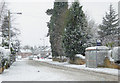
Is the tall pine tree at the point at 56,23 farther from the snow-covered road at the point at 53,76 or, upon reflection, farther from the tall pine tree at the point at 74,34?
the snow-covered road at the point at 53,76

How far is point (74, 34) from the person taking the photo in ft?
123

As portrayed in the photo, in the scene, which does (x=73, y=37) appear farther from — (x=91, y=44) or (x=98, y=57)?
(x=98, y=57)

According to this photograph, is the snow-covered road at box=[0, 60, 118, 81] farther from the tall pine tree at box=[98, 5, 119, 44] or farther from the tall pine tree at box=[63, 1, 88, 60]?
the tall pine tree at box=[98, 5, 119, 44]

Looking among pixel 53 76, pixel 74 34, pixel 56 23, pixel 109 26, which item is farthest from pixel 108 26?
pixel 53 76

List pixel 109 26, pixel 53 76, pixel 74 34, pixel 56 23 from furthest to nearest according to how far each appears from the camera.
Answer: pixel 109 26, pixel 56 23, pixel 74 34, pixel 53 76

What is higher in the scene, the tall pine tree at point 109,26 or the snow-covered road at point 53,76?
the tall pine tree at point 109,26

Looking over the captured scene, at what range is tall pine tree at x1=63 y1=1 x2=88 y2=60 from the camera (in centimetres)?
3712

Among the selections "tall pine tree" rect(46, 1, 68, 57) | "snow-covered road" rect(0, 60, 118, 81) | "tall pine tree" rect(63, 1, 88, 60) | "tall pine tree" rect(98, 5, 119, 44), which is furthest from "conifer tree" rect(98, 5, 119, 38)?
"snow-covered road" rect(0, 60, 118, 81)

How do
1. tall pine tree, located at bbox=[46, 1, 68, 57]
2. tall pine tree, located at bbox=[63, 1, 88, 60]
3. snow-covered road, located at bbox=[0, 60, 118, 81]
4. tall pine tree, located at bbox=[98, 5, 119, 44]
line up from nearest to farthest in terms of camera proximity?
snow-covered road, located at bbox=[0, 60, 118, 81]
tall pine tree, located at bbox=[63, 1, 88, 60]
tall pine tree, located at bbox=[46, 1, 68, 57]
tall pine tree, located at bbox=[98, 5, 119, 44]

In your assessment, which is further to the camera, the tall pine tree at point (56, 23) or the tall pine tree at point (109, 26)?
the tall pine tree at point (109, 26)

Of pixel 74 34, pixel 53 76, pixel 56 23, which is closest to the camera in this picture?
pixel 53 76

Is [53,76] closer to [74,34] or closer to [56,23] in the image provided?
[74,34]

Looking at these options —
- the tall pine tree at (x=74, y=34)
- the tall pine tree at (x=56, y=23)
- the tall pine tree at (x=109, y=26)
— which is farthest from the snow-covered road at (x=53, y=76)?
the tall pine tree at (x=109, y=26)

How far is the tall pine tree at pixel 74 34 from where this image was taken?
1462 inches
